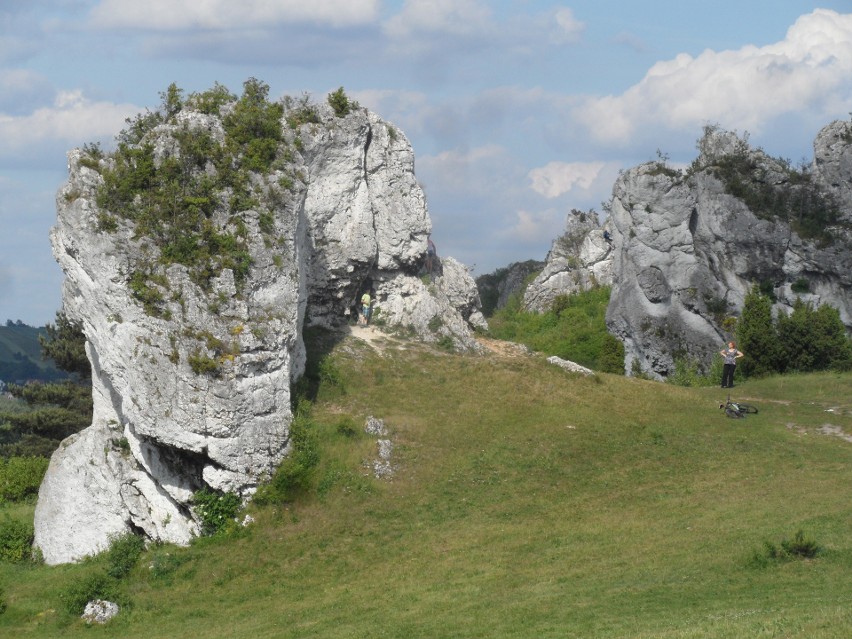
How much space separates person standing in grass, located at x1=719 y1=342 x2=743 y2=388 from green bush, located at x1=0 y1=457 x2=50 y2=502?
31163 millimetres

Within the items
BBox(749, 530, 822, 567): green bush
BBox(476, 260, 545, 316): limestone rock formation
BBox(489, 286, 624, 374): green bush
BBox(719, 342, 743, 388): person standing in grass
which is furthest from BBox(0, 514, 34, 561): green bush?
BBox(476, 260, 545, 316): limestone rock formation

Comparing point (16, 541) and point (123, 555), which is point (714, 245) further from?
point (123, 555)

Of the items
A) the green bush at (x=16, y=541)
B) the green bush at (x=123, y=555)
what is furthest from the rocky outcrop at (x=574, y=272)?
the green bush at (x=123, y=555)

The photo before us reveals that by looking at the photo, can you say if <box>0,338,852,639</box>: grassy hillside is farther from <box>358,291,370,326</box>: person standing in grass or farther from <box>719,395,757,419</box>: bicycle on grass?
<box>358,291,370,326</box>: person standing in grass

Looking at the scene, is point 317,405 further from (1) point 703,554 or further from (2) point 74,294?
(1) point 703,554

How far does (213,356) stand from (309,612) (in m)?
9.97

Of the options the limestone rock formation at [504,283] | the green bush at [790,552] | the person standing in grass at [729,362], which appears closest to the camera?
the green bush at [790,552]

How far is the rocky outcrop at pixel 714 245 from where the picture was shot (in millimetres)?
70938

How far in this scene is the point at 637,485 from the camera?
35.1 metres

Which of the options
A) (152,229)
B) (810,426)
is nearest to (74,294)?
(152,229)

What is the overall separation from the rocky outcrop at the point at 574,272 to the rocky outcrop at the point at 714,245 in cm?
1451

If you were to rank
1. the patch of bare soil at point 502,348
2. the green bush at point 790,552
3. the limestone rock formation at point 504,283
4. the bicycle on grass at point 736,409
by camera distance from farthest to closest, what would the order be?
the limestone rock formation at point 504,283
the patch of bare soil at point 502,348
the bicycle on grass at point 736,409
the green bush at point 790,552

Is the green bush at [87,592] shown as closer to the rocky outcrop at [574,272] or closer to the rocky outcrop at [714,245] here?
the rocky outcrop at [714,245]

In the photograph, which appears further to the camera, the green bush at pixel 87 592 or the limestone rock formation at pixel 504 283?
Result: the limestone rock formation at pixel 504 283
